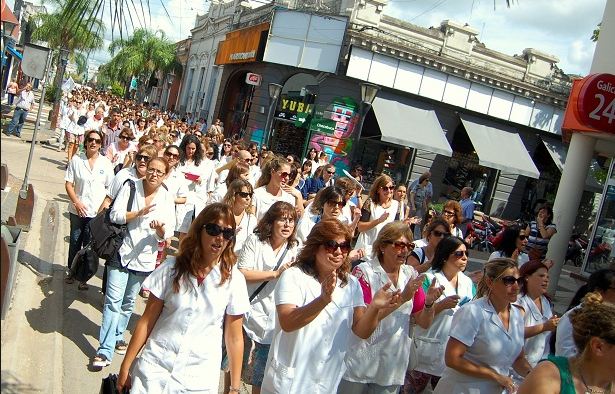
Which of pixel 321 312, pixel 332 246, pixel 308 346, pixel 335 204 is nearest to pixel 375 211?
pixel 335 204

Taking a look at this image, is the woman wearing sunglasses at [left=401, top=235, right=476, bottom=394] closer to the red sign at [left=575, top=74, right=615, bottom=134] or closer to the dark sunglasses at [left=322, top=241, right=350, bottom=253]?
the dark sunglasses at [left=322, top=241, right=350, bottom=253]

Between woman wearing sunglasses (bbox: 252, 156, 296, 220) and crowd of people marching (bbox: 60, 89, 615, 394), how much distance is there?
70 centimetres

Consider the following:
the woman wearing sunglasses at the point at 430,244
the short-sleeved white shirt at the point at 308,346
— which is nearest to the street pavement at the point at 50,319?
the short-sleeved white shirt at the point at 308,346

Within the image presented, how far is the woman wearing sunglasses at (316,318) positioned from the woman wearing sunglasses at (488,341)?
2.13ft

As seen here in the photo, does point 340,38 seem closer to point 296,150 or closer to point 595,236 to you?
point 296,150

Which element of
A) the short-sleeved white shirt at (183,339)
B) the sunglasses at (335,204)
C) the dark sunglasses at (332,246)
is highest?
the sunglasses at (335,204)

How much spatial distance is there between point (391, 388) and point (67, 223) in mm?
7593

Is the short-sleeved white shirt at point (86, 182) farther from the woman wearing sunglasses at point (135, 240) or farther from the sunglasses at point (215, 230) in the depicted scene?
the sunglasses at point (215, 230)

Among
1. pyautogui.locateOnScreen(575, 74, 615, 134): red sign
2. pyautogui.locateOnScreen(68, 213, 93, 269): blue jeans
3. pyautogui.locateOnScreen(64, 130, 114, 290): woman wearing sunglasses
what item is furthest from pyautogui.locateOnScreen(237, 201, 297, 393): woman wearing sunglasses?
pyautogui.locateOnScreen(575, 74, 615, 134): red sign

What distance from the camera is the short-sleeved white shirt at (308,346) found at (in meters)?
3.68

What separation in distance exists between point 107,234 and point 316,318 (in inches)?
108

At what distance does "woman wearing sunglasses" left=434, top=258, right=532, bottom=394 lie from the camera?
4070 mm

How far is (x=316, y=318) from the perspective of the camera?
12.2ft

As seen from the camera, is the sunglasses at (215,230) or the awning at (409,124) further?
the awning at (409,124)
